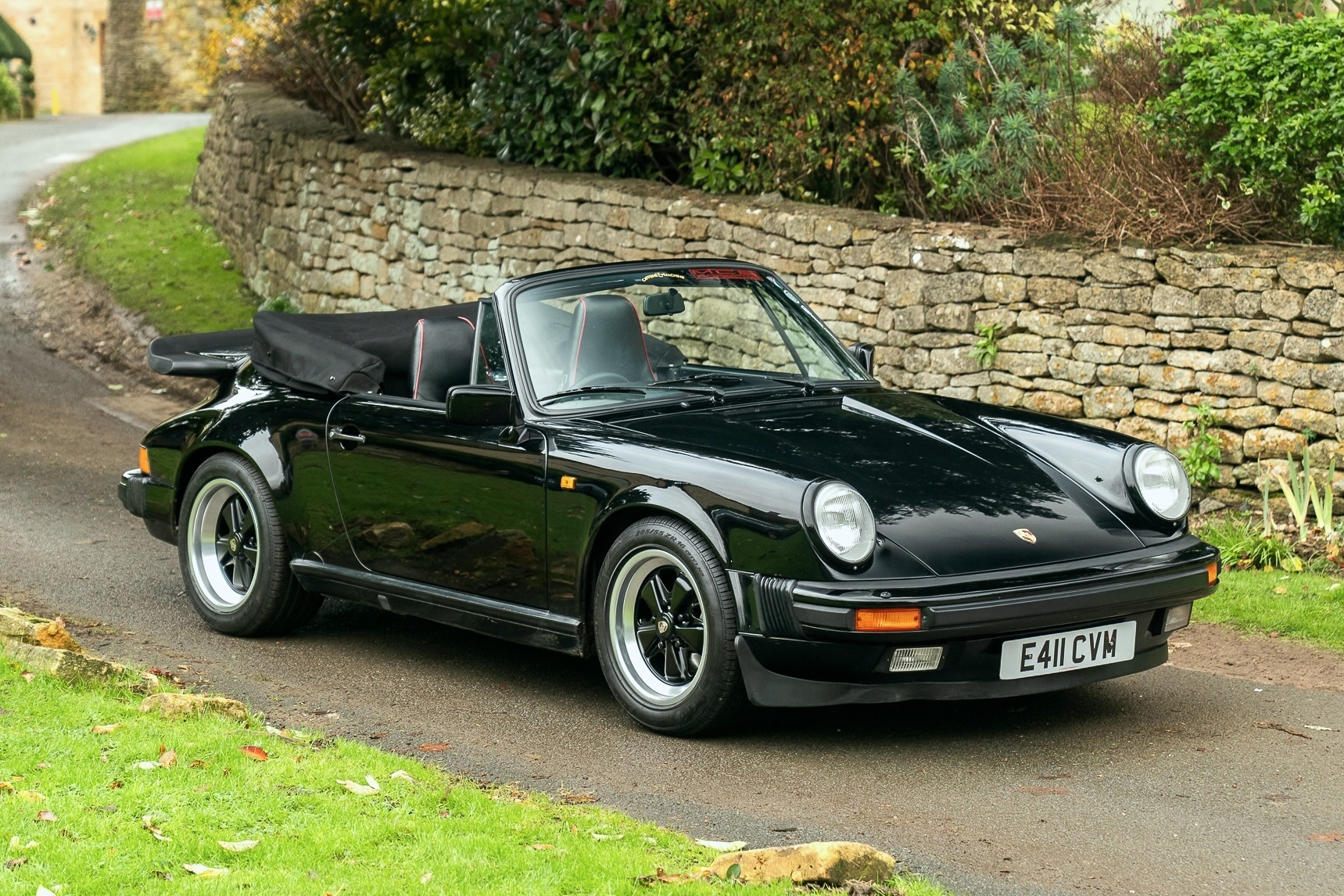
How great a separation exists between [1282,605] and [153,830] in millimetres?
5125

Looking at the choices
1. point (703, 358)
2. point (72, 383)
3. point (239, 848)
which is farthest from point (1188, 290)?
point (72, 383)

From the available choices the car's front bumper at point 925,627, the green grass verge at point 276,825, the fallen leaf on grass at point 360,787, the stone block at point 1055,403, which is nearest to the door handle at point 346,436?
the green grass verge at point 276,825

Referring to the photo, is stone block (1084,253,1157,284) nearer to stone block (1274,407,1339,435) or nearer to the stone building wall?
stone block (1274,407,1339,435)

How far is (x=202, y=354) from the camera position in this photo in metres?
7.68

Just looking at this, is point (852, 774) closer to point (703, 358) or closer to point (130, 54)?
point (703, 358)

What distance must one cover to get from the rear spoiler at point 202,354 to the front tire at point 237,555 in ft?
1.75

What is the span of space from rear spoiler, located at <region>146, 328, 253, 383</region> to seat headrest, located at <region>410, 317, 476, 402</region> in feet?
3.93

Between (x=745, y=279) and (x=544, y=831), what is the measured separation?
296 centimetres

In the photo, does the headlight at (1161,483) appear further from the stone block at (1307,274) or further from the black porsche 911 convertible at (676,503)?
the stone block at (1307,274)

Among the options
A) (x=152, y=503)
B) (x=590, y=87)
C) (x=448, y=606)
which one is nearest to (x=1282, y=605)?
(x=448, y=606)

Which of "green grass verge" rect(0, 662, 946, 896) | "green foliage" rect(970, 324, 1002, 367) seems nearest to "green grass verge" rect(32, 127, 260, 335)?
"green foliage" rect(970, 324, 1002, 367)

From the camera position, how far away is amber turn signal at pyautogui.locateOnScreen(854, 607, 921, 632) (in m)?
4.91

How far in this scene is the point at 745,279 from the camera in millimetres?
6750

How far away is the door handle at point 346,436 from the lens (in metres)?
6.50
